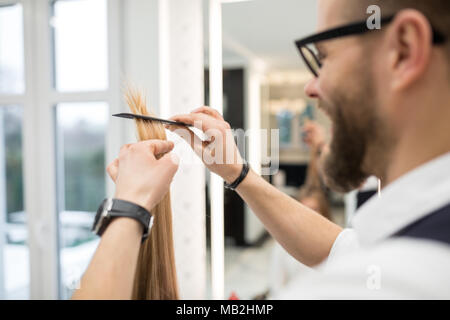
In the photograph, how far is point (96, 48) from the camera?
1302mm

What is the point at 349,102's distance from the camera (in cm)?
47

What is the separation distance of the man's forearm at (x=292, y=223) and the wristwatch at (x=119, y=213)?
290mm

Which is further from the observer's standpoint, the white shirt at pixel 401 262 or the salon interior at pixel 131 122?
the salon interior at pixel 131 122

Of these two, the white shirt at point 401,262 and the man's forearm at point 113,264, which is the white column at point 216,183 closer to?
the man's forearm at point 113,264

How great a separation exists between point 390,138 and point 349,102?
2.9 inches

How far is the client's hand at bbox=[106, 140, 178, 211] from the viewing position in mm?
525

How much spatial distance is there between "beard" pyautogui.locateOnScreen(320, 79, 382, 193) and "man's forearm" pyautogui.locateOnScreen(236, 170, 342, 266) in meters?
0.20

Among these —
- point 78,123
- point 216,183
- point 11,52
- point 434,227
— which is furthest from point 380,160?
point 11,52

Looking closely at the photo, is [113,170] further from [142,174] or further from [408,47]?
[408,47]

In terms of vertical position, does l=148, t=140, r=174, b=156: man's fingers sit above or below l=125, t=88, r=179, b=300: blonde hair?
above

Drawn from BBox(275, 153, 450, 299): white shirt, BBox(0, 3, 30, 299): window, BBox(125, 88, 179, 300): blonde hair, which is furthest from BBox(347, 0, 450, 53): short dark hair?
BBox(0, 3, 30, 299): window

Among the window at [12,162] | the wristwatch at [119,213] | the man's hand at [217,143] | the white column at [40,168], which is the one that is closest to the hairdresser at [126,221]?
the wristwatch at [119,213]

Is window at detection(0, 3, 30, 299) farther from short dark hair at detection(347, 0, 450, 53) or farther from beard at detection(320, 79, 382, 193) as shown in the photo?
short dark hair at detection(347, 0, 450, 53)

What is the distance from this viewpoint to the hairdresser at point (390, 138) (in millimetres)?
315
